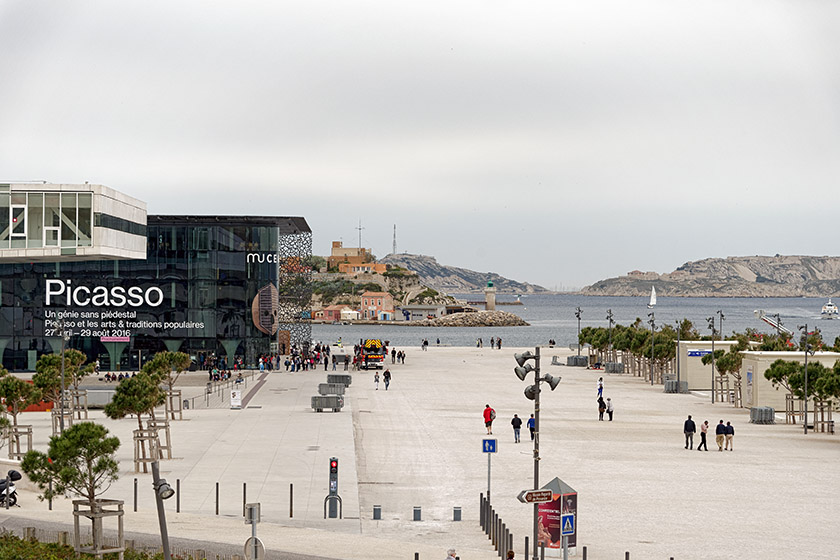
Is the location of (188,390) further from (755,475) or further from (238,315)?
(755,475)

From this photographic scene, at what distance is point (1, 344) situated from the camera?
89.1 m

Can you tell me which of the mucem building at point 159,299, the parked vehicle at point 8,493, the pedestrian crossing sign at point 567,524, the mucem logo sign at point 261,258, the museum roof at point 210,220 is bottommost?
the parked vehicle at point 8,493

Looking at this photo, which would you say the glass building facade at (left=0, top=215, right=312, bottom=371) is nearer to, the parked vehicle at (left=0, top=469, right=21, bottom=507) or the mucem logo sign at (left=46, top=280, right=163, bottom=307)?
the mucem logo sign at (left=46, top=280, right=163, bottom=307)

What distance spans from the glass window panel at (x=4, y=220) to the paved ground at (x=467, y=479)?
889cm

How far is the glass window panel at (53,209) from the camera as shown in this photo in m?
54.2

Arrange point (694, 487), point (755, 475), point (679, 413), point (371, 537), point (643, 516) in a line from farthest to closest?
point (679, 413), point (755, 475), point (694, 487), point (643, 516), point (371, 537)

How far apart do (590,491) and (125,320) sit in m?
64.4

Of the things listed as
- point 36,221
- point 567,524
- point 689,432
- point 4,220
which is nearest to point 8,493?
point 567,524

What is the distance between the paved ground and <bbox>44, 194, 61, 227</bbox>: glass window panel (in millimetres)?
9899

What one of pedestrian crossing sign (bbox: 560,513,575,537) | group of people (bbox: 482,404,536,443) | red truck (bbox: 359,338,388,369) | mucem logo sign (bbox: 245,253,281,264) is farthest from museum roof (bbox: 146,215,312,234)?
pedestrian crossing sign (bbox: 560,513,575,537)

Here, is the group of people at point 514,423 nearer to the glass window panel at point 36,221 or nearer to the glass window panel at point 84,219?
the glass window panel at point 84,219

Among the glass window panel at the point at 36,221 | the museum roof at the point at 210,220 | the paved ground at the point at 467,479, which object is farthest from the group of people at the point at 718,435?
the museum roof at the point at 210,220

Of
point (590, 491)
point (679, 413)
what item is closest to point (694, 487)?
point (590, 491)

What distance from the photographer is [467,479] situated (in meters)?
35.5
